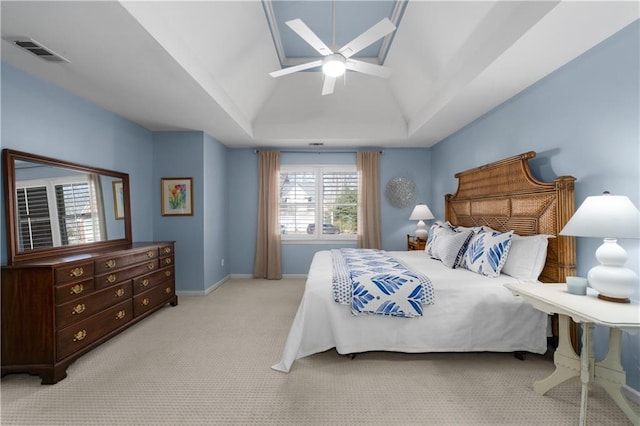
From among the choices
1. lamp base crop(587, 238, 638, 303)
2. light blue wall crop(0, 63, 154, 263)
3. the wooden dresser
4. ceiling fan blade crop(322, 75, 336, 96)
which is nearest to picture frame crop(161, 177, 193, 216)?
light blue wall crop(0, 63, 154, 263)

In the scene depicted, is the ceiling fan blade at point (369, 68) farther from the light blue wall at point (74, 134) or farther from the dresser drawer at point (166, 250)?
the dresser drawer at point (166, 250)

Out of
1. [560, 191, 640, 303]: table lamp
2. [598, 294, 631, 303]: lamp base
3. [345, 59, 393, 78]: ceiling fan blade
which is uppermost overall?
[345, 59, 393, 78]: ceiling fan blade

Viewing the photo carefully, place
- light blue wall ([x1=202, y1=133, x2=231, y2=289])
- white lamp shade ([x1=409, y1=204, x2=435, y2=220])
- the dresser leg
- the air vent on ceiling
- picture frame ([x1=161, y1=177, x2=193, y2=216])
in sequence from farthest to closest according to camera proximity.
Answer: white lamp shade ([x1=409, y1=204, x2=435, y2=220])
light blue wall ([x1=202, y1=133, x2=231, y2=289])
picture frame ([x1=161, y1=177, x2=193, y2=216])
the air vent on ceiling
the dresser leg

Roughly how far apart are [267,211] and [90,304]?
3.06m

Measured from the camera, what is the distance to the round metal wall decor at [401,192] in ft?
17.3

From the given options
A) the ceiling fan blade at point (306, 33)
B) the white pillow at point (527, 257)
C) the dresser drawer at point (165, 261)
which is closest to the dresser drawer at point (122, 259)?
the dresser drawer at point (165, 261)

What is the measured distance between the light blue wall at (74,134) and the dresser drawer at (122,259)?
629mm

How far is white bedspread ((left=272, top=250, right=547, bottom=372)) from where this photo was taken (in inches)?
90.7

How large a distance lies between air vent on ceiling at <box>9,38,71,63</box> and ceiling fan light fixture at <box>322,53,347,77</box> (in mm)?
2039

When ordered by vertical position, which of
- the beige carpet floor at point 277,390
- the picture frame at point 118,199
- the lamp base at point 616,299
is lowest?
the beige carpet floor at point 277,390

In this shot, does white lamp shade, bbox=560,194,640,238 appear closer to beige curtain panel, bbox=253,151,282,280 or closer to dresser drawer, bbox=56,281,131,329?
dresser drawer, bbox=56,281,131,329

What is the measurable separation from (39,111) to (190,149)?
1.79m

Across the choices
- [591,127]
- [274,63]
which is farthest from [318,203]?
[591,127]

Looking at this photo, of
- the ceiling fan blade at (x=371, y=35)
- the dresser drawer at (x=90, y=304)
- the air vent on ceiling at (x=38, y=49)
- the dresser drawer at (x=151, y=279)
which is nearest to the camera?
the air vent on ceiling at (x=38, y=49)
